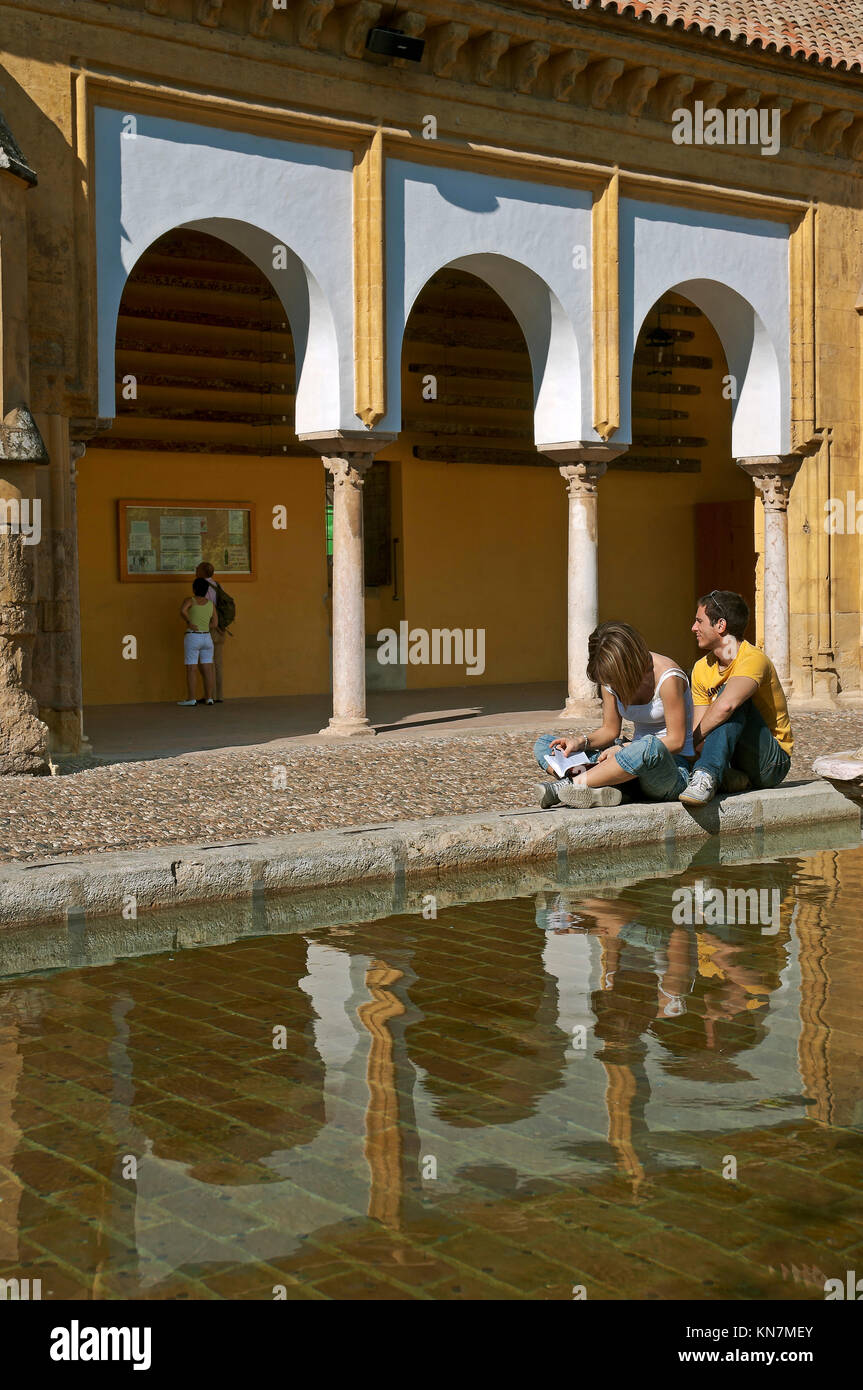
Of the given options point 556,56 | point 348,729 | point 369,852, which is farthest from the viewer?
point 556,56

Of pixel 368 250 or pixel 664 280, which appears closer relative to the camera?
pixel 368 250

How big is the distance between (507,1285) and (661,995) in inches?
88.0

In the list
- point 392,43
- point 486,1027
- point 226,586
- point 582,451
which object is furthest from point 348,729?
point 486,1027

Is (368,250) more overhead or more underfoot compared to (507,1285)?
more overhead

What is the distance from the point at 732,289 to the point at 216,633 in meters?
6.07

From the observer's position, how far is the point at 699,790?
26.2 ft

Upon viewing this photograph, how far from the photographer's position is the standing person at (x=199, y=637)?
15.4m

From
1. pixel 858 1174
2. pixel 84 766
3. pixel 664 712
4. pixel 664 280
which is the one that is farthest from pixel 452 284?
pixel 858 1174

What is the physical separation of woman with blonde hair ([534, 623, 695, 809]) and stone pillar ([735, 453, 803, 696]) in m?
7.61

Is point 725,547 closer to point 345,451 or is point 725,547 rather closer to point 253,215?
point 345,451

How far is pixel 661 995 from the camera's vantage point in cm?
521

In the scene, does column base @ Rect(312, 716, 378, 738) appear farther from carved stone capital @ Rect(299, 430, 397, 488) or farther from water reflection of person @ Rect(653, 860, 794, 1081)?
water reflection of person @ Rect(653, 860, 794, 1081)
